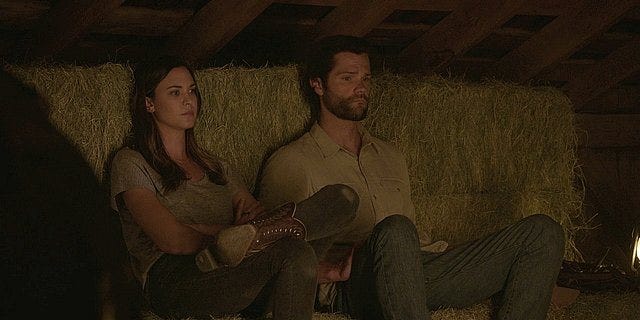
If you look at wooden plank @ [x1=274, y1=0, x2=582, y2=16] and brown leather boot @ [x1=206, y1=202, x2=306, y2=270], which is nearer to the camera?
brown leather boot @ [x1=206, y1=202, x2=306, y2=270]

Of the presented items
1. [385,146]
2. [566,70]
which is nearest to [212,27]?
[385,146]

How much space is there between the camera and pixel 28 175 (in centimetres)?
99

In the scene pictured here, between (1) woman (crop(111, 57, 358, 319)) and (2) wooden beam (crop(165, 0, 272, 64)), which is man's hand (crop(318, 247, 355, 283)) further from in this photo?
(2) wooden beam (crop(165, 0, 272, 64))

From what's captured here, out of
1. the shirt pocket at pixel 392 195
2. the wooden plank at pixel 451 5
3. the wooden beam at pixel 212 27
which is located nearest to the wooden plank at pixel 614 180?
the wooden plank at pixel 451 5

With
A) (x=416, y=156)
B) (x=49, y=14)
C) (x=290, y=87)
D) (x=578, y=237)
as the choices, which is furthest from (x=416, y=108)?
(x=578, y=237)

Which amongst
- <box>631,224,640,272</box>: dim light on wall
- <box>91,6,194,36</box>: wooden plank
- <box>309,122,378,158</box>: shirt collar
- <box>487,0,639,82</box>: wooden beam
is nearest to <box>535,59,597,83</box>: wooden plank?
<box>487,0,639,82</box>: wooden beam

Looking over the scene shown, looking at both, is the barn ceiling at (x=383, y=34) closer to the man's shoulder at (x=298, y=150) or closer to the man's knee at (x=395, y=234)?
the man's shoulder at (x=298, y=150)

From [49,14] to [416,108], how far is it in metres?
1.33

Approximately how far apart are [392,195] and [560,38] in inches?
50.4

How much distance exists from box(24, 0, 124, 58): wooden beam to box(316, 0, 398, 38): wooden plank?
861 mm

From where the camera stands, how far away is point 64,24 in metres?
3.03

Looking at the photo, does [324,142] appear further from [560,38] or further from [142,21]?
[560,38]

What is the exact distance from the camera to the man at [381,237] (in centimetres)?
256

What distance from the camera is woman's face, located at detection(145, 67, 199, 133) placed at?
2.80m
